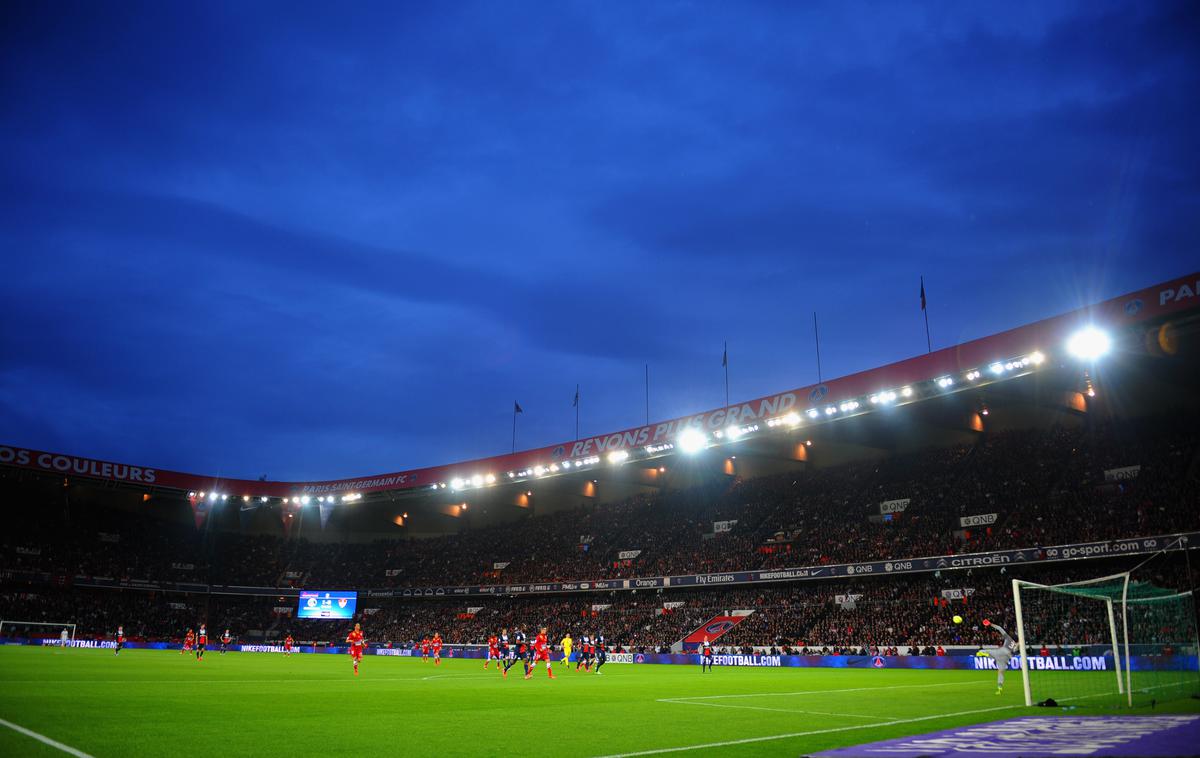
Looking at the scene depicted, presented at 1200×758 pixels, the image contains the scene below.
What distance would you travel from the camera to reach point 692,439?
169 feet

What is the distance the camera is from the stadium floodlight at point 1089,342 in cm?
3322

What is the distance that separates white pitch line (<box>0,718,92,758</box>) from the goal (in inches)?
2244

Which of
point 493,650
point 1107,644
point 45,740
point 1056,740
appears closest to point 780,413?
point 1107,644

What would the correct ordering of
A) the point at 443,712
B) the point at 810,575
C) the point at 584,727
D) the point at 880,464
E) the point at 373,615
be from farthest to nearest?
the point at 373,615
the point at 880,464
the point at 810,575
the point at 443,712
the point at 584,727

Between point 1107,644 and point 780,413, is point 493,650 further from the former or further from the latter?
point 1107,644

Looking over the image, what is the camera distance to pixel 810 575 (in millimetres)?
48000

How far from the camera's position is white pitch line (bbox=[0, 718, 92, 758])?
34.0 feet

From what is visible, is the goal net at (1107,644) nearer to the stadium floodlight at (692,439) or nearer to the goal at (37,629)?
the stadium floodlight at (692,439)

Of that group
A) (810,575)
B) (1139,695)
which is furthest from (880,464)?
(1139,695)

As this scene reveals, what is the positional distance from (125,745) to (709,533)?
50077 mm

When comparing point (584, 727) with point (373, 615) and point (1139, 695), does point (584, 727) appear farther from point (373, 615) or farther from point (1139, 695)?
point (373, 615)

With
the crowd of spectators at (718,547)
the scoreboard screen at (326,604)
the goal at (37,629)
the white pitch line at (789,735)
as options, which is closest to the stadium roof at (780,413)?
the crowd of spectators at (718,547)

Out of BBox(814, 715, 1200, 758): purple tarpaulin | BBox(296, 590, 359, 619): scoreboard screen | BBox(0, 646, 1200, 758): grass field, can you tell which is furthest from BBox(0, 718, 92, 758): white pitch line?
BBox(296, 590, 359, 619): scoreboard screen

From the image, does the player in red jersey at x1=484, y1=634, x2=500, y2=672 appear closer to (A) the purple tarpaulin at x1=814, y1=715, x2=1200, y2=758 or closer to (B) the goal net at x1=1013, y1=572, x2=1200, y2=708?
(B) the goal net at x1=1013, y1=572, x2=1200, y2=708
